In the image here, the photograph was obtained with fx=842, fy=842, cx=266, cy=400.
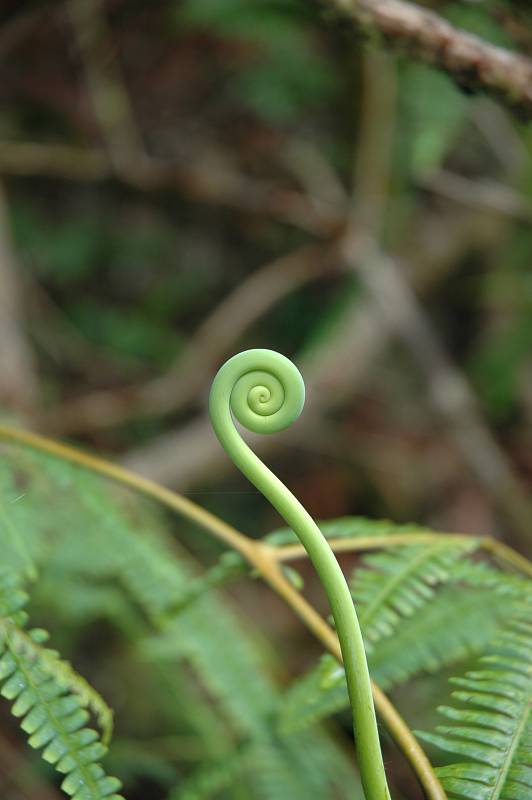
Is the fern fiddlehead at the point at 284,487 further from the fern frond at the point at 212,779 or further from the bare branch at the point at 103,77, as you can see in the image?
the bare branch at the point at 103,77

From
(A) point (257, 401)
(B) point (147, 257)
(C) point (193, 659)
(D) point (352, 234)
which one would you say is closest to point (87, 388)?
(B) point (147, 257)

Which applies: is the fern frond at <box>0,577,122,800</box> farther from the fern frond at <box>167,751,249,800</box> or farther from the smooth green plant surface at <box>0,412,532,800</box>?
the fern frond at <box>167,751,249,800</box>

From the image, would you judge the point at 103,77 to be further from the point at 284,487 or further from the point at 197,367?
the point at 284,487

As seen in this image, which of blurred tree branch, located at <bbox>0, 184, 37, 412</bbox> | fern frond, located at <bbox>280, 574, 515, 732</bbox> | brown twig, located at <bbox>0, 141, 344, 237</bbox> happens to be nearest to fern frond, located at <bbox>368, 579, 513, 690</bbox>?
fern frond, located at <bbox>280, 574, 515, 732</bbox>

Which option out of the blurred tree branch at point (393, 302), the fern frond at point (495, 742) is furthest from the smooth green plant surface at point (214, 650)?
the blurred tree branch at point (393, 302)

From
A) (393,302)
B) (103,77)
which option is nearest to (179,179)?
(103,77)

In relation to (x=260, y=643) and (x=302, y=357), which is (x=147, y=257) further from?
(x=260, y=643)

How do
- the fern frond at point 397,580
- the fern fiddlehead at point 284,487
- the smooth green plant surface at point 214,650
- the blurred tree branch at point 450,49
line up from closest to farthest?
the fern fiddlehead at point 284,487, the smooth green plant surface at point 214,650, the fern frond at point 397,580, the blurred tree branch at point 450,49
